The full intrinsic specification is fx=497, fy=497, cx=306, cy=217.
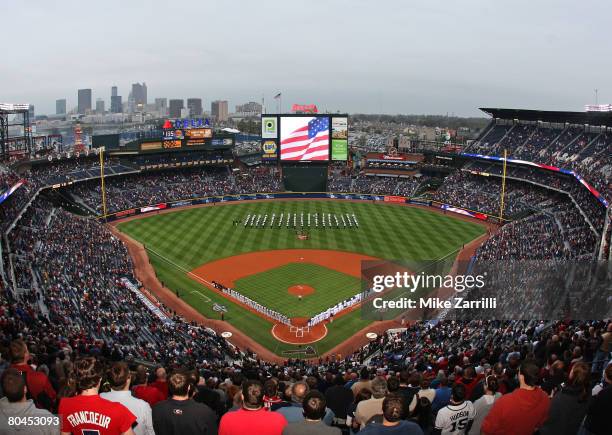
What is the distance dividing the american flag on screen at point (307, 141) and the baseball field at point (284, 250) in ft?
25.5

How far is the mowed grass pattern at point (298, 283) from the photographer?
33.2 metres

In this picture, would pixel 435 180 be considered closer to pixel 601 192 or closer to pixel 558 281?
pixel 601 192

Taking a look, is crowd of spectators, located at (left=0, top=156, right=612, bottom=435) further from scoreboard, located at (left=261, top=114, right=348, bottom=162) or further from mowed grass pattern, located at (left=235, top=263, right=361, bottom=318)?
scoreboard, located at (left=261, top=114, right=348, bottom=162)

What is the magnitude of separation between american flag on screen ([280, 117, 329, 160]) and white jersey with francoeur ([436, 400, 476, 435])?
67.1m

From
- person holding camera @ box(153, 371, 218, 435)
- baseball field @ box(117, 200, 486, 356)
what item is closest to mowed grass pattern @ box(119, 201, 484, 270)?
baseball field @ box(117, 200, 486, 356)

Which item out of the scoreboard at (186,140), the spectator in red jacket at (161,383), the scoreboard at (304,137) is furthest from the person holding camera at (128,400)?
the scoreboard at (186,140)

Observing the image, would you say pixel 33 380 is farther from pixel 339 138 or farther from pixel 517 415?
pixel 339 138

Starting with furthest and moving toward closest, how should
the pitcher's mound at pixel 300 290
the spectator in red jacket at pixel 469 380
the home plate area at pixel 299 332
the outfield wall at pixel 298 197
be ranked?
the outfield wall at pixel 298 197, the pitcher's mound at pixel 300 290, the home plate area at pixel 299 332, the spectator in red jacket at pixel 469 380

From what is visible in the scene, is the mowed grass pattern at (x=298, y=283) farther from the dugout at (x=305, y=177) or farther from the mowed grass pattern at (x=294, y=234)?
the dugout at (x=305, y=177)

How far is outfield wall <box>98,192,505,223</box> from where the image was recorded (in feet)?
197

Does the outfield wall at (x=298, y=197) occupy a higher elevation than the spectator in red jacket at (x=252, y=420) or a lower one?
lower

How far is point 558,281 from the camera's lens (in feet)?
73.2

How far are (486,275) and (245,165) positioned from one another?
58.7 meters

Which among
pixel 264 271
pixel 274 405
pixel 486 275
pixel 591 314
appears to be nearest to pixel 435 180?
pixel 264 271
